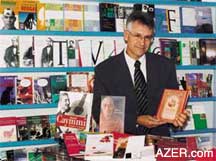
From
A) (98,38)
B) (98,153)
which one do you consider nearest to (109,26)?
(98,38)

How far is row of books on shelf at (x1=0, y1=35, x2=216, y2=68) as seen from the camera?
2803mm

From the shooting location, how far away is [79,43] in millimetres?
2986

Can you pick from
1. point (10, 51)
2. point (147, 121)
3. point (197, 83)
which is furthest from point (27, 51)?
point (197, 83)

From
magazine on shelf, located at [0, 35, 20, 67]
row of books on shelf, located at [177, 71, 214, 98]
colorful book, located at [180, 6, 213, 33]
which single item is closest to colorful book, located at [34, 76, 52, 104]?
magazine on shelf, located at [0, 35, 20, 67]

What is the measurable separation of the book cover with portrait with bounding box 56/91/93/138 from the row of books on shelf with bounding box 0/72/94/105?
55 cm

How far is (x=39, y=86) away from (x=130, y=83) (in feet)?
2.27

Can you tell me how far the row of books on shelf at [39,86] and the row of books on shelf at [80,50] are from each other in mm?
100

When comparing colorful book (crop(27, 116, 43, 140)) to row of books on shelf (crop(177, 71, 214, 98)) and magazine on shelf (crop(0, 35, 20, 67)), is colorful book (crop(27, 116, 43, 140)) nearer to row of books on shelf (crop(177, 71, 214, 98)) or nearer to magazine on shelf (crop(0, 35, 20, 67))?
magazine on shelf (crop(0, 35, 20, 67))

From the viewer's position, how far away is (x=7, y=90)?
278 cm

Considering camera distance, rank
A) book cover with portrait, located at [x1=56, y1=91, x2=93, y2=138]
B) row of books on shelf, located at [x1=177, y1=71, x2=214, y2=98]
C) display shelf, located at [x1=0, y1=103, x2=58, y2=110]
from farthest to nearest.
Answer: row of books on shelf, located at [x1=177, y1=71, x2=214, y2=98]
display shelf, located at [x1=0, y1=103, x2=58, y2=110]
book cover with portrait, located at [x1=56, y1=91, x2=93, y2=138]

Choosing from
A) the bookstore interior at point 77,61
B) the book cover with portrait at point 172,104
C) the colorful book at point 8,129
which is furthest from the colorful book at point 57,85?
the book cover with portrait at point 172,104

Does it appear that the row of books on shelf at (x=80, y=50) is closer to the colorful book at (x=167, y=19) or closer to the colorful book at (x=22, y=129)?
the colorful book at (x=167, y=19)

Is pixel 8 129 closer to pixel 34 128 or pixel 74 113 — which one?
pixel 34 128

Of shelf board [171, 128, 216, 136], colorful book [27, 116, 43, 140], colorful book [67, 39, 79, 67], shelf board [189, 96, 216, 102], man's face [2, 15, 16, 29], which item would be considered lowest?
shelf board [171, 128, 216, 136]
